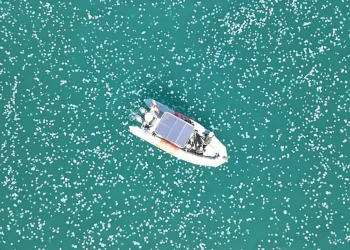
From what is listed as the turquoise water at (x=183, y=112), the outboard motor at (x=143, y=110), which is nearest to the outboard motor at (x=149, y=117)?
the outboard motor at (x=143, y=110)

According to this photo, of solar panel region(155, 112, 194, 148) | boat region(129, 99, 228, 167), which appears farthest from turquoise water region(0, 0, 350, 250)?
solar panel region(155, 112, 194, 148)

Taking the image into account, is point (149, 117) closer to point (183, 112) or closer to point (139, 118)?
point (139, 118)

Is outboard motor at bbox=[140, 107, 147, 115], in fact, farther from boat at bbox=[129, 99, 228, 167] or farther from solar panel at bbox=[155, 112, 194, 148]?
solar panel at bbox=[155, 112, 194, 148]

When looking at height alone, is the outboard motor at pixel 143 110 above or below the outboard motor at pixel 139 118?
above

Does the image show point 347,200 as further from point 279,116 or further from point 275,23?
point 275,23

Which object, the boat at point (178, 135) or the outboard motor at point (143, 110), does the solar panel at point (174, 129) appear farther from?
the outboard motor at point (143, 110)


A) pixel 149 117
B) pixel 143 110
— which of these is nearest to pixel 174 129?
pixel 149 117
